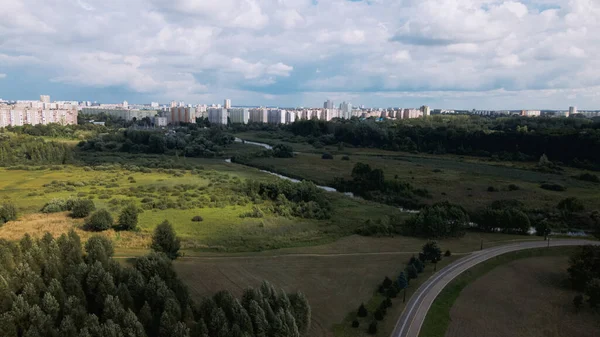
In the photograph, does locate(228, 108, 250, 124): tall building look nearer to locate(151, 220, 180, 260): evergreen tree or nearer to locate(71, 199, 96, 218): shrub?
locate(71, 199, 96, 218): shrub

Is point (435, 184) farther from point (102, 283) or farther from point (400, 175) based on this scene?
point (102, 283)

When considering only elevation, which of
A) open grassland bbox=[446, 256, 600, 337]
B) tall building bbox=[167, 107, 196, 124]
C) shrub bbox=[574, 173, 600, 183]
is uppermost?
tall building bbox=[167, 107, 196, 124]

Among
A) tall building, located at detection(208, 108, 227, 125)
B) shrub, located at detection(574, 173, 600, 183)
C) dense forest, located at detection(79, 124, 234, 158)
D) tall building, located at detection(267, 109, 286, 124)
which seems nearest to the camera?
shrub, located at detection(574, 173, 600, 183)

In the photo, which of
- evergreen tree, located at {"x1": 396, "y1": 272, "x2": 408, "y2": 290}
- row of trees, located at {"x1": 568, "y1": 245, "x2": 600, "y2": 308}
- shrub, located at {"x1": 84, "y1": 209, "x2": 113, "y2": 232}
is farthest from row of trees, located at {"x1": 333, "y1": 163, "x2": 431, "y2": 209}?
shrub, located at {"x1": 84, "y1": 209, "x2": 113, "y2": 232}

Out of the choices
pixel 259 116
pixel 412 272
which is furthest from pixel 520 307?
pixel 259 116

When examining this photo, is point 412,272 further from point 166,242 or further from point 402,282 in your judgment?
point 166,242

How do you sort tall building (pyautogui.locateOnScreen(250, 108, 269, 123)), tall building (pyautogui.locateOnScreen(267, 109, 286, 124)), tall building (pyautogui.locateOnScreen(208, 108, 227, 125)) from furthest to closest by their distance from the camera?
1. tall building (pyautogui.locateOnScreen(250, 108, 269, 123))
2. tall building (pyautogui.locateOnScreen(267, 109, 286, 124))
3. tall building (pyautogui.locateOnScreen(208, 108, 227, 125))

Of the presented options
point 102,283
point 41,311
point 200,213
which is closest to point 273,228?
point 200,213
